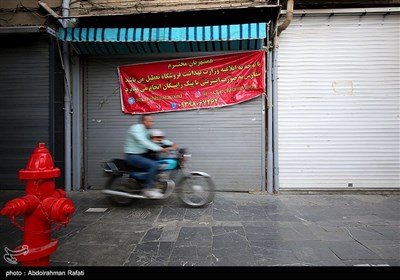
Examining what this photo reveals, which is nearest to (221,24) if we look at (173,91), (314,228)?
(173,91)

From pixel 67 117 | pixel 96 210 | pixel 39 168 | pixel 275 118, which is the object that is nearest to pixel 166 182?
pixel 96 210

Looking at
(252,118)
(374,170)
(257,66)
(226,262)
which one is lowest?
(226,262)

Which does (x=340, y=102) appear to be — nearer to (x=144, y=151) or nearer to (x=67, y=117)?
(x=144, y=151)

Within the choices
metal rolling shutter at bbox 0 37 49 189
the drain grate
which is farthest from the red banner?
the drain grate

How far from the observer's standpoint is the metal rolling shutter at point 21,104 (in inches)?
294

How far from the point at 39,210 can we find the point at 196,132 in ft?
17.2

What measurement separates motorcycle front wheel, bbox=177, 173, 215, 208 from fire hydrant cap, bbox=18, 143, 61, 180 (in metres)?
3.51

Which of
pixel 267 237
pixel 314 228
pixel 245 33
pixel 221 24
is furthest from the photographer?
pixel 221 24

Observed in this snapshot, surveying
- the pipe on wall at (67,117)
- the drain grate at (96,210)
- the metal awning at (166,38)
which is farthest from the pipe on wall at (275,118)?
the pipe on wall at (67,117)

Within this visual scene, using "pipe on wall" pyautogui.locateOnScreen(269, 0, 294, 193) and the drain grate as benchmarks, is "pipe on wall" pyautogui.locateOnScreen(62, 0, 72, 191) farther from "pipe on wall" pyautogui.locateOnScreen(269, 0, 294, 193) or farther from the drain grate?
"pipe on wall" pyautogui.locateOnScreen(269, 0, 294, 193)

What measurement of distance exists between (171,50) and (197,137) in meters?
2.39

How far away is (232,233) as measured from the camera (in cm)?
444

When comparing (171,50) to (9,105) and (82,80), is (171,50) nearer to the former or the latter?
(82,80)

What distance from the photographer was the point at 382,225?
16.0 feet
